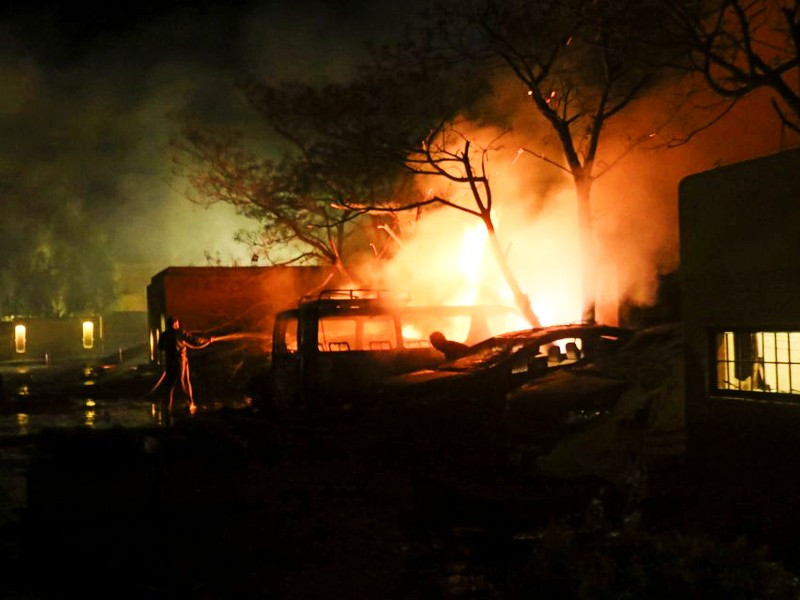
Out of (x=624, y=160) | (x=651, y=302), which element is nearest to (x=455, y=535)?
(x=651, y=302)

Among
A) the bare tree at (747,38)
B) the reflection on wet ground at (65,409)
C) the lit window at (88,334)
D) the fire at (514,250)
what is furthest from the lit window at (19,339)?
the bare tree at (747,38)

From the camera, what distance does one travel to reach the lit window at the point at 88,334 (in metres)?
50.7

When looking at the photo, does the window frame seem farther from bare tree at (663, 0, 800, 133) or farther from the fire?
the fire

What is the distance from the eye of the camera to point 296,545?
698 cm

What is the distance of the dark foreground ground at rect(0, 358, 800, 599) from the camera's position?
493 centimetres

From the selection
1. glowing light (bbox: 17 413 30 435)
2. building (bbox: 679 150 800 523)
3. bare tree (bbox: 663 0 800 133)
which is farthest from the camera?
glowing light (bbox: 17 413 30 435)

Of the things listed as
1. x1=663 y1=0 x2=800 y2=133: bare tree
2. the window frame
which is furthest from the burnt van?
the window frame

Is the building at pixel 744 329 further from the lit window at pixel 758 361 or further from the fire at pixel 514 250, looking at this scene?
the fire at pixel 514 250

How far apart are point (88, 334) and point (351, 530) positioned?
46779mm

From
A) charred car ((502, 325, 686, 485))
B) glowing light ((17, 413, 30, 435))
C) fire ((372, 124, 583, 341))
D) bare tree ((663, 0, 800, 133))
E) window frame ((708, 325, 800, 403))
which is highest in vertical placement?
bare tree ((663, 0, 800, 133))

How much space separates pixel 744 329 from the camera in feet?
21.7

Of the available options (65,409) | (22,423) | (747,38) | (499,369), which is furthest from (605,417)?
(65,409)

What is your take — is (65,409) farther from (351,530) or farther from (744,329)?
(744,329)

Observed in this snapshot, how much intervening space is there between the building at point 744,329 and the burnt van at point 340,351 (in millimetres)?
5326
